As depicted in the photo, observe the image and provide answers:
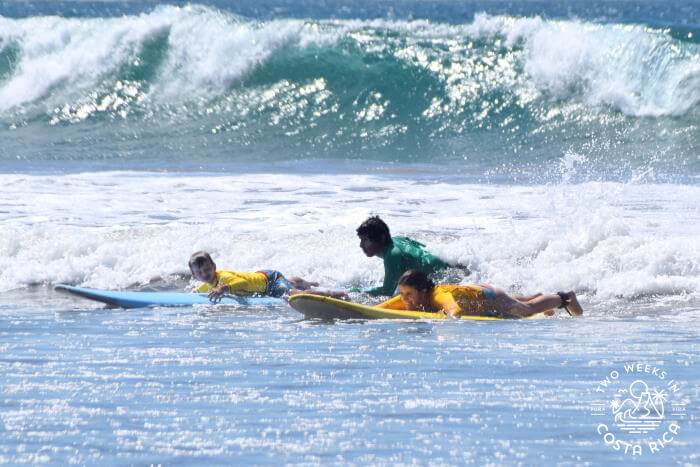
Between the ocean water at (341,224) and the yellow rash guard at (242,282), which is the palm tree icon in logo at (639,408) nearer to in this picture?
the ocean water at (341,224)

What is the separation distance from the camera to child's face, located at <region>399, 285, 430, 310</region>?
31.2ft

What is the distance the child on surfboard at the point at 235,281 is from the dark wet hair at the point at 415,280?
103cm

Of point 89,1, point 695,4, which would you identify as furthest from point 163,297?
point 695,4

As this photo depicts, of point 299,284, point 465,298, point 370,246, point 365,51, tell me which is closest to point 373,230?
point 370,246

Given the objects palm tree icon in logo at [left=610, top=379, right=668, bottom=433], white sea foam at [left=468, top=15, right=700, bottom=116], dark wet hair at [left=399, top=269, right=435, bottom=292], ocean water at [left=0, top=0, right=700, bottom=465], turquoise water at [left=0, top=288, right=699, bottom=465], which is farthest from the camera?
white sea foam at [left=468, top=15, right=700, bottom=116]

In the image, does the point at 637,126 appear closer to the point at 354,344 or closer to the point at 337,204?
the point at 337,204

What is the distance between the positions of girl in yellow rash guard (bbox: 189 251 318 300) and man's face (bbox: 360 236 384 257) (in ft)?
3.88

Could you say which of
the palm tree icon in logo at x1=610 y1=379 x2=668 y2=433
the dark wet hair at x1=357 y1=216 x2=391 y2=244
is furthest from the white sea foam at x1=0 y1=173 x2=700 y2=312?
the palm tree icon in logo at x1=610 y1=379 x2=668 y2=433

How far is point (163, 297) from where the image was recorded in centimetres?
1077

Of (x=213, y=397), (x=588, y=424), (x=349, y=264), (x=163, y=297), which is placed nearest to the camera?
(x=588, y=424)

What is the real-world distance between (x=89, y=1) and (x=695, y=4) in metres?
22.4

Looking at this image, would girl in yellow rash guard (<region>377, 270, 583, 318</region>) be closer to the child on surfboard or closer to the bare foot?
the bare foot

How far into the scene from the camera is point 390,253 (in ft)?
32.6

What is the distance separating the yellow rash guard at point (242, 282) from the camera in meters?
10.7
